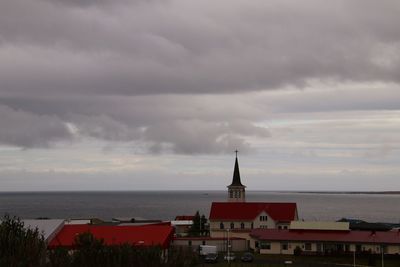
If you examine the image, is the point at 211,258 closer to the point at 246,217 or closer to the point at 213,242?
the point at 213,242

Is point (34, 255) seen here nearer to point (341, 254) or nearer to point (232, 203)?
point (341, 254)

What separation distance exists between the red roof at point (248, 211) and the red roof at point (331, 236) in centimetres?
1165

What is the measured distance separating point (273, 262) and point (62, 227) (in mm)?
23173

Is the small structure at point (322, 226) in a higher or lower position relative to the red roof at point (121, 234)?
higher

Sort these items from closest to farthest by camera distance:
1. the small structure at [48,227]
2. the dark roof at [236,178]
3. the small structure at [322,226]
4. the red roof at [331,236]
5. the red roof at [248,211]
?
the small structure at [48,227], the red roof at [331,236], the small structure at [322,226], the red roof at [248,211], the dark roof at [236,178]

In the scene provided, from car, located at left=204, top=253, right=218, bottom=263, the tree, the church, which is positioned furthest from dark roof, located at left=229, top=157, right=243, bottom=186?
the tree

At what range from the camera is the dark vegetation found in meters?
39.3

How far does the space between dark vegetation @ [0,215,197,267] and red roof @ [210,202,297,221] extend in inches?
1766

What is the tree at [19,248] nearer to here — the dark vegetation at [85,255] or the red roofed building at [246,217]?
the dark vegetation at [85,255]

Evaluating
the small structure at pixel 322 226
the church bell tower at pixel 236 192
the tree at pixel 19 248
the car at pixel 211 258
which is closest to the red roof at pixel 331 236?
the small structure at pixel 322 226

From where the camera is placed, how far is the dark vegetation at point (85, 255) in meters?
39.3

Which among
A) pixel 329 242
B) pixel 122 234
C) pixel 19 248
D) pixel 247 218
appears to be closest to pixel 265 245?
pixel 329 242

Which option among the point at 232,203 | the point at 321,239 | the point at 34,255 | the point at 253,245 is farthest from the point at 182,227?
the point at 34,255

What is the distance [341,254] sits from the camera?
2721 inches
